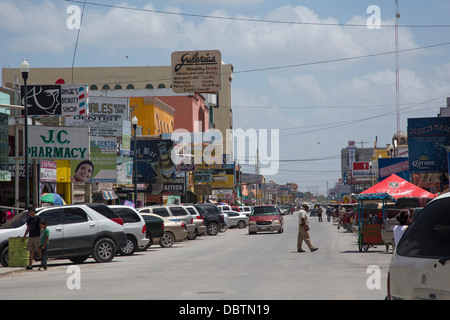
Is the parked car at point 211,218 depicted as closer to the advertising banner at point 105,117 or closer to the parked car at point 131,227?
the advertising banner at point 105,117

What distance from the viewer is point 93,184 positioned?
4766 centimetres

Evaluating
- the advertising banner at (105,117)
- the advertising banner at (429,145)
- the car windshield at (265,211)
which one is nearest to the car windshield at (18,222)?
the car windshield at (265,211)

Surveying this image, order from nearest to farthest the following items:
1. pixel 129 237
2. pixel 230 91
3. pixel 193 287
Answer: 1. pixel 193 287
2. pixel 129 237
3. pixel 230 91

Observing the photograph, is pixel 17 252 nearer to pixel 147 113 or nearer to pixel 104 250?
pixel 104 250

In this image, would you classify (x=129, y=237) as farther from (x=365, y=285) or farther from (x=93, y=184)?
(x=93, y=184)

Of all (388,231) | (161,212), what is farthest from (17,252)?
(161,212)

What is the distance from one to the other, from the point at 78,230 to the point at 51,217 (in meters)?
0.93

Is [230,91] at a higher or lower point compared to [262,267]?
higher

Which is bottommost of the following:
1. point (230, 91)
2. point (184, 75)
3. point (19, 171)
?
point (19, 171)

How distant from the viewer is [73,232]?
2200cm

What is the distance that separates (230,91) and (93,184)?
258ft

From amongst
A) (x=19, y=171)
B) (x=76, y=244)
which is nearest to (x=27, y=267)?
(x=76, y=244)

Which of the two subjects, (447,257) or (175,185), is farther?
(175,185)

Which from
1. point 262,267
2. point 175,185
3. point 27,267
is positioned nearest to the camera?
point 262,267
